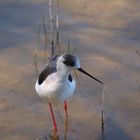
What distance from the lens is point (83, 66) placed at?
5.37 meters

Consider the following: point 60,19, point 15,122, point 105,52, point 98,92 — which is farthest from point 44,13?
point 15,122

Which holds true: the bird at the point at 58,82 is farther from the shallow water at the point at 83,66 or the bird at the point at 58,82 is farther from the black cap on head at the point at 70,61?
the shallow water at the point at 83,66

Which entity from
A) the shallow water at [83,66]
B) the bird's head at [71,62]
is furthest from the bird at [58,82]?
the shallow water at [83,66]

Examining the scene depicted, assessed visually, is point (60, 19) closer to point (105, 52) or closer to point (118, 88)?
point (105, 52)

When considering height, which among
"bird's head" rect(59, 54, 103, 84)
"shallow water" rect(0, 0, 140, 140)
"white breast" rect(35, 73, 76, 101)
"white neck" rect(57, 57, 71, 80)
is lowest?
"shallow water" rect(0, 0, 140, 140)

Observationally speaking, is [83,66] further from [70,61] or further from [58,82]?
[70,61]

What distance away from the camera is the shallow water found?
456cm

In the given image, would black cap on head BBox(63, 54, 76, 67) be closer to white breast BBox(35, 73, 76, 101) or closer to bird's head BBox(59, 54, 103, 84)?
bird's head BBox(59, 54, 103, 84)

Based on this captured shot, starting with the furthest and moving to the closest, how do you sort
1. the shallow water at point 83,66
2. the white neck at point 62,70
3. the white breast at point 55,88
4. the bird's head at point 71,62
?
the shallow water at point 83,66 → the white breast at point 55,88 → the white neck at point 62,70 → the bird's head at point 71,62

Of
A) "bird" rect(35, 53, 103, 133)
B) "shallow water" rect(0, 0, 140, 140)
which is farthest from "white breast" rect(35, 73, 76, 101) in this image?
"shallow water" rect(0, 0, 140, 140)

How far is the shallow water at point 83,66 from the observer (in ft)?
15.0

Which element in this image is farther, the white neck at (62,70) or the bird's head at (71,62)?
the white neck at (62,70)

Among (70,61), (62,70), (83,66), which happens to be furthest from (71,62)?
(83,66)

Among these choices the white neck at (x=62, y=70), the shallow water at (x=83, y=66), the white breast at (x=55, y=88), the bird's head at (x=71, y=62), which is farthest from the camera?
the shallow water at (x=83, y=66)
